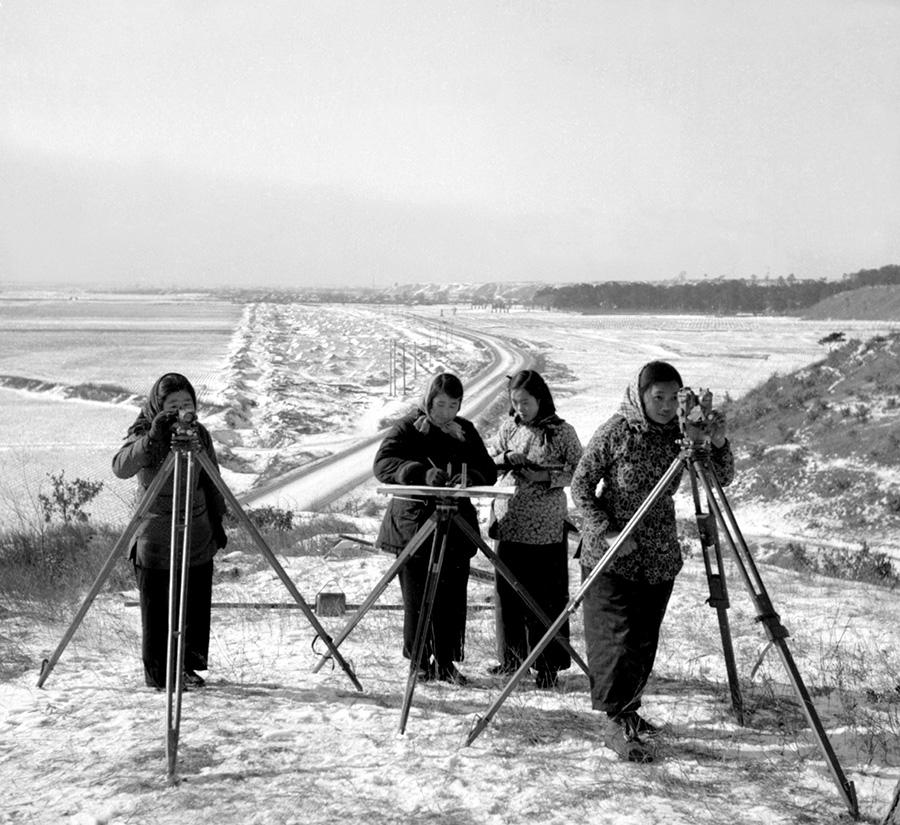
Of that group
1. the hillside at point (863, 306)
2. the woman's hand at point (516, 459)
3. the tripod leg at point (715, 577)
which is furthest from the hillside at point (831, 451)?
the hillside at point (863, 306)

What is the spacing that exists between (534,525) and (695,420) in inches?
62.4

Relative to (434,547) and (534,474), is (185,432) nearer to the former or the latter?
(434,547)

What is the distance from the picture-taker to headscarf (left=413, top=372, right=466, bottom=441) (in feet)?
16.2

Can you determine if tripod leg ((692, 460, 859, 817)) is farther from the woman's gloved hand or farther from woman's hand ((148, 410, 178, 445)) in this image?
woman's hand ((148, 410, 178, 445))

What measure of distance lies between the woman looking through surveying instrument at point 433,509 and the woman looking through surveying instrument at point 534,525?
0.23 metres

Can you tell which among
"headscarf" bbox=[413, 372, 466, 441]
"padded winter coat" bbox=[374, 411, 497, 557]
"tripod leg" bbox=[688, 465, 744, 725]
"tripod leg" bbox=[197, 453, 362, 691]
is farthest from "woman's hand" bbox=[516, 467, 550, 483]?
"tripod leg" bbox=[197, 453, 362, 691]

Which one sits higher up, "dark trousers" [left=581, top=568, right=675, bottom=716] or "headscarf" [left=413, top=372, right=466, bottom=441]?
"headscarf" [left=413, top=372, right=466, bottom=441]

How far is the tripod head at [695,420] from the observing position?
3.81 metres

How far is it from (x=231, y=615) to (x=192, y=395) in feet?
8.67

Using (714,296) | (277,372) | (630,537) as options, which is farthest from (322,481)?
(714,296)

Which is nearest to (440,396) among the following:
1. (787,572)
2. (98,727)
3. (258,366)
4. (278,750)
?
(278,750)

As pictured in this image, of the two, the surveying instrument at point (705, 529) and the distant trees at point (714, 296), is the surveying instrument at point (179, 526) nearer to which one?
the surveying instrument at point (705, 529)

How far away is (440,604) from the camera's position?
5.14 metres

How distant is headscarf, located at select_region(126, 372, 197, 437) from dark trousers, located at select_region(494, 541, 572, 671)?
6.95 feet
